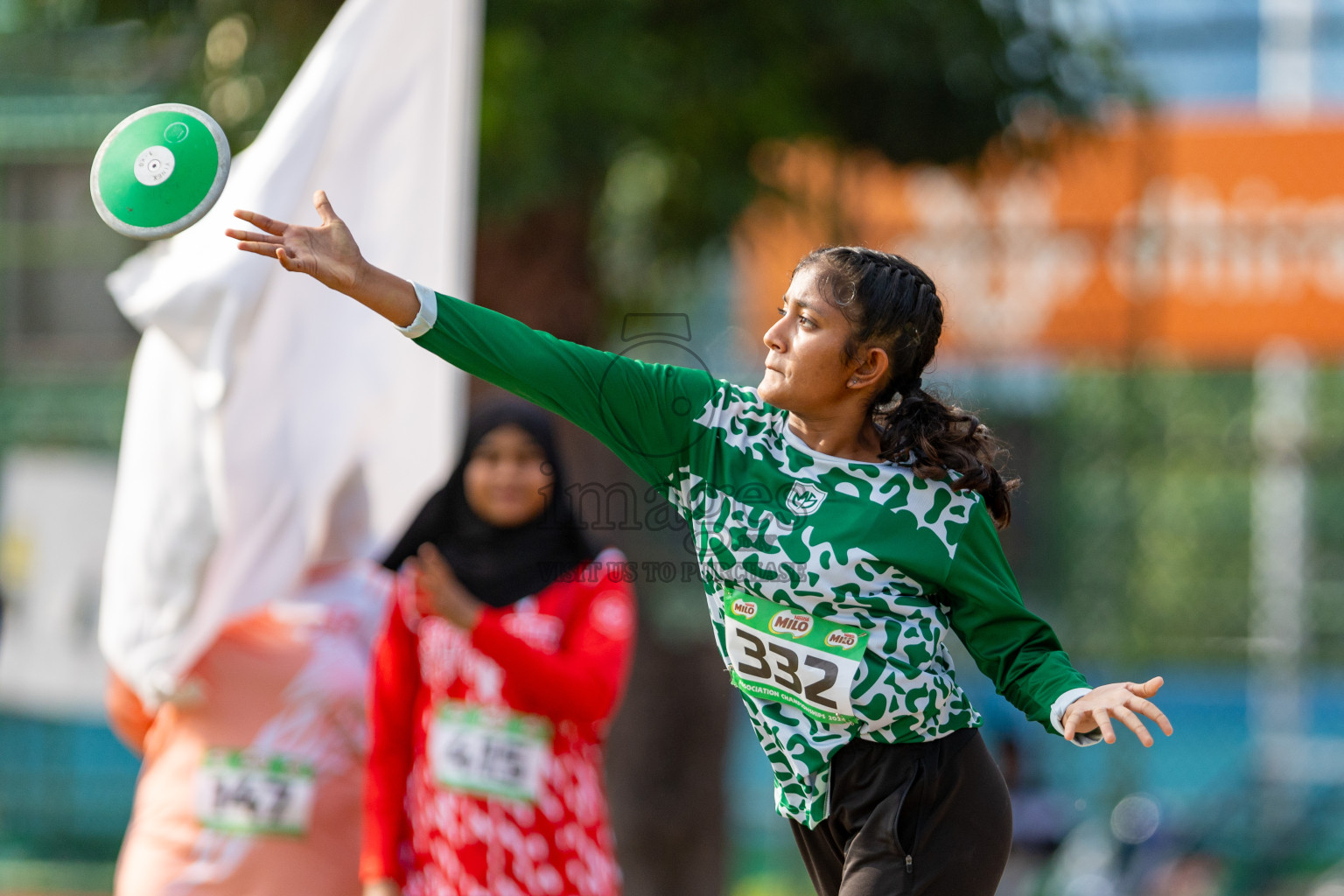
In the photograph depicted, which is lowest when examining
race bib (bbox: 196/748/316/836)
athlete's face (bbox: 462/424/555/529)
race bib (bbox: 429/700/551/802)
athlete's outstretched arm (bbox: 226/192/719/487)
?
race bib (bbox: 196/748/316/836)

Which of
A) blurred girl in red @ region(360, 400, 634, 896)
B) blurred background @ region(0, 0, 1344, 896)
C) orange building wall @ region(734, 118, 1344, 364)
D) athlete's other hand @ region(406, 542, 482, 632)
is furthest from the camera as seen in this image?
orange building wall @ region(734, 118, 1344, 364)

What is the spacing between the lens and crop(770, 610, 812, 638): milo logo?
2.31 metres

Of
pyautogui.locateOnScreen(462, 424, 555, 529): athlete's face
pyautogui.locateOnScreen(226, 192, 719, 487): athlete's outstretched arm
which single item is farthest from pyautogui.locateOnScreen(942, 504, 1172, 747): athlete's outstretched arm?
pyautogui.locateOnScreen(462, 424, 555, 529): athlete's face

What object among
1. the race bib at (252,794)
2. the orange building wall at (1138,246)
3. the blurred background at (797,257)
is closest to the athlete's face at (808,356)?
the race bib at (252,794)

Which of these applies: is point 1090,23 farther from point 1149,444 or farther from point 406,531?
point 406,531

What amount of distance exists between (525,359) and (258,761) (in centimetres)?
147

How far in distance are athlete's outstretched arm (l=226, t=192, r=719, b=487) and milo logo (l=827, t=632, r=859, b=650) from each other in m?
0.38

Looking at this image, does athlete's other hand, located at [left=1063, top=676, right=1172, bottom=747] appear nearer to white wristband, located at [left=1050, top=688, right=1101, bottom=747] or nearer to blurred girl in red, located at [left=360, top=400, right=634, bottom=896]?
white wristband, located at [left=1050, top=688, right=1101, bottom=747]

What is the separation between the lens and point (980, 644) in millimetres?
2389

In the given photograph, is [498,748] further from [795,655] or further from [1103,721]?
[1103,721]

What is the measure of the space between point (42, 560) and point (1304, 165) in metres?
5.90

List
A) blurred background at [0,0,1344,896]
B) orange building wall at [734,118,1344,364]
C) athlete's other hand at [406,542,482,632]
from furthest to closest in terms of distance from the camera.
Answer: orange building wall at [734,118,1344,364] → blurred background at [0,0,1344,896] → athlete's other hand at [406,542,482,632]

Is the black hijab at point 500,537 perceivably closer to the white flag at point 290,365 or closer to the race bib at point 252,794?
the white flag at point 290,365

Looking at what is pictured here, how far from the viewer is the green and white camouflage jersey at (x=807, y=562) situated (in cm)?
229
